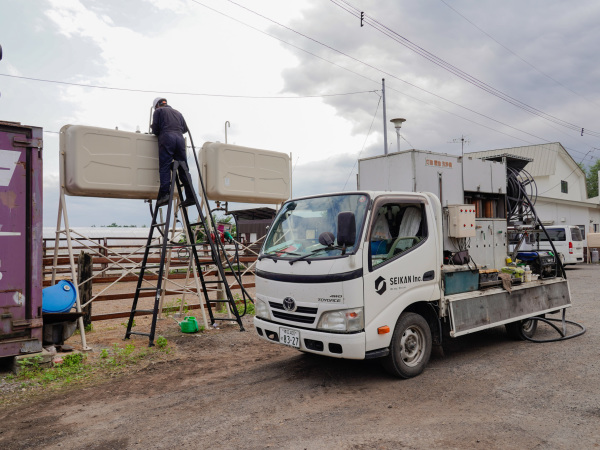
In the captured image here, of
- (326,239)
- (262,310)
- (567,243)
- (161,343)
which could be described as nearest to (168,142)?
(161,343)

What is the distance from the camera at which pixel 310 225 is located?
5805 millimetres

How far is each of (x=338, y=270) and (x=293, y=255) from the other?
29.1 inches

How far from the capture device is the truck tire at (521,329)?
7523 millimetres

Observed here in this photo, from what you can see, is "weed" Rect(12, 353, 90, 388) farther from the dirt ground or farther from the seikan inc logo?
the seikan inc logo

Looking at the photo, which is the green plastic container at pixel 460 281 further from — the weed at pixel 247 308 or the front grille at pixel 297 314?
the weed at pixel 247 308

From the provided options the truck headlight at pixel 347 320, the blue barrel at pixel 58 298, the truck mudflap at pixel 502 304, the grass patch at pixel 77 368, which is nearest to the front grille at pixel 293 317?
the truck headlight at pixel 347 320

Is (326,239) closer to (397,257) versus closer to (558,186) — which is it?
(397,257)


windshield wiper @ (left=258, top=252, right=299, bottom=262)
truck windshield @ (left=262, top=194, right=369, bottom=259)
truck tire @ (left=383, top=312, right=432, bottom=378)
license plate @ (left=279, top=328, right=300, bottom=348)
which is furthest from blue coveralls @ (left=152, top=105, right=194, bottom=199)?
truck tire @ (left=383, top=312, right=432, bottom=378)

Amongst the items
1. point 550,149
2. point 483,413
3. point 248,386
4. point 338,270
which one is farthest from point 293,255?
point 550,149

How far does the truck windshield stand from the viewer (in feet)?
17.8

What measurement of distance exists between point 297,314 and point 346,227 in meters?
1.20

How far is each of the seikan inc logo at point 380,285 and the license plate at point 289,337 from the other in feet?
3.40

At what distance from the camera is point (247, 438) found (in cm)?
404

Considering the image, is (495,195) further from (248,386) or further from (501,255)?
(248,386)
